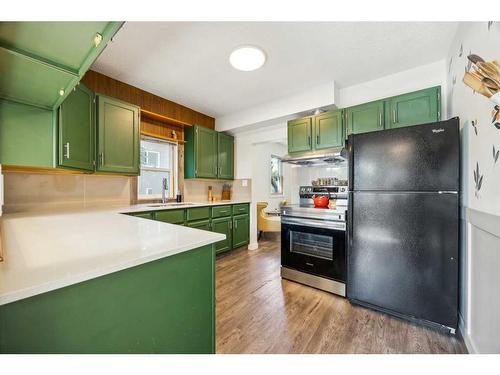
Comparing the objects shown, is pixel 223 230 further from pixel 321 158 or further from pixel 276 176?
pixel 276 176

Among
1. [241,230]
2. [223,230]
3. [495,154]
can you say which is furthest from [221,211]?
[495,154]

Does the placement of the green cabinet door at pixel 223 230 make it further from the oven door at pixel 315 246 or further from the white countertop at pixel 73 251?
the white countertop at pixel 73 251

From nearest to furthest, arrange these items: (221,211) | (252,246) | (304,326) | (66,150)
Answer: (304,326) < (66,150) < (221,211) < (252,246)

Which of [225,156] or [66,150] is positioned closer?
[66,150]

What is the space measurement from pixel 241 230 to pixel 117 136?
2327 millimetres

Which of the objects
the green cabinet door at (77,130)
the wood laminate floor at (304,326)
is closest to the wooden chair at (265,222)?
the wood laminate floor at (304,326)

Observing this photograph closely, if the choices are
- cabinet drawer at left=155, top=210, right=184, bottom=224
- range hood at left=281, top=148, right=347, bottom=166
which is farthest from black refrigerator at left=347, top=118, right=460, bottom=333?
cabinet drawer at left=155, top=210, right=184, bottom=224

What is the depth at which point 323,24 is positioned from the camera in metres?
1.79

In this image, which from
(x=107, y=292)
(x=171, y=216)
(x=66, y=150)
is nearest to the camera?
(x=107, y=292)

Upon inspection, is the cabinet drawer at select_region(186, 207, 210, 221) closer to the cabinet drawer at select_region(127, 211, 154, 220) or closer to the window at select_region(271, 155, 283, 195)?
the cabinet drawer at select_region(127, 211, 154, 220)

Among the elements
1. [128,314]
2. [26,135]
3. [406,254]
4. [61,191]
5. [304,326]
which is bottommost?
[304,326]

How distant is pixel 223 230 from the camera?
11.3 ft

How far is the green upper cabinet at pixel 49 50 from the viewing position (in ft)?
2.58
